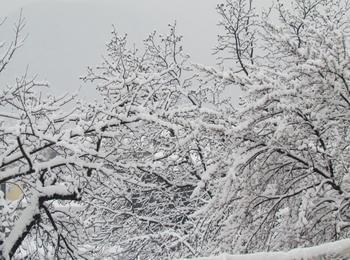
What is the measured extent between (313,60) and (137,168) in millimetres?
3577

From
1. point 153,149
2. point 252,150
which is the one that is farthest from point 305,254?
point 153,149

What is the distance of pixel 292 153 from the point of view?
19.9 ft

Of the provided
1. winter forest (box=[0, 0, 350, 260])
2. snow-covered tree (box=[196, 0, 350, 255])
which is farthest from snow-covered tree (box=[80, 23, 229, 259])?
snow-covered tree (box=[196, 0, 350, 255])

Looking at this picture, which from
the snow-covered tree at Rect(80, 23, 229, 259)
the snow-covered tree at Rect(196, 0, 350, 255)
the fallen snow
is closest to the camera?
the fallen snow

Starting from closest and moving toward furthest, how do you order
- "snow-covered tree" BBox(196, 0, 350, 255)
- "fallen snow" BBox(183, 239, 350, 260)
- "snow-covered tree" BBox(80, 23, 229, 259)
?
"fallen snow" BBox(183, 239, 350, 260), "snow-covered tree" BBox(196, 0, 350, 255), "snow-covered tree" BBox(80, 23, 229, 259)

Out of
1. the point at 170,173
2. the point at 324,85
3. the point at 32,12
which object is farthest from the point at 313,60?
the point at 32,12

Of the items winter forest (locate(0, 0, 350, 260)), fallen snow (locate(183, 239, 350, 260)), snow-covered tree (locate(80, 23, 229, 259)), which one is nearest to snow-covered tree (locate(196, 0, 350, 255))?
winter forest (locate(0, 0, 350, 260))

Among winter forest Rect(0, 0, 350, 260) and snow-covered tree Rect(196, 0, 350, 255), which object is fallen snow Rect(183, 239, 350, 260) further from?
snow-covered tree Rect(196, 0, 350, 255)

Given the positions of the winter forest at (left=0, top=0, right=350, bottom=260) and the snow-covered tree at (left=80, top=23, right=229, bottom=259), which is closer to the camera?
the winter forest at (left=0, top=0, right=350, bottom=260)

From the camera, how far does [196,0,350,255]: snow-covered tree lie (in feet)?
18.8

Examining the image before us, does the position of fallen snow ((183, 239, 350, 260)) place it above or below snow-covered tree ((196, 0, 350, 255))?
below

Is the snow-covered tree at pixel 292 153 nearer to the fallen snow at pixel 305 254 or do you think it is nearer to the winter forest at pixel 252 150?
the winter forest at pixel 252 150

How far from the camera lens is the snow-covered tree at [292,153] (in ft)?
18.8

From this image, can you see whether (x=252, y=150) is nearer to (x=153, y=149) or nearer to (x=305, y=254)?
(x=305, y=254)
